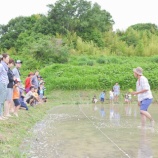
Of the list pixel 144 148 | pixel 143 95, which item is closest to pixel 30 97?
pixel 143 95

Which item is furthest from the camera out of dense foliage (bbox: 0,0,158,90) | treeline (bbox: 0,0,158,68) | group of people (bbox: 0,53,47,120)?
treeline (bbox: 0,0,158,68)

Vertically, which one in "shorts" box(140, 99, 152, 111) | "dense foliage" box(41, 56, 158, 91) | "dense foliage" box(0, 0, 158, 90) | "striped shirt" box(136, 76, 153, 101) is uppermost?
"dense foliage" box(0, 0, 158, 90)

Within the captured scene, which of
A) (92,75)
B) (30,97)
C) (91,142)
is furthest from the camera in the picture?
(92,75)

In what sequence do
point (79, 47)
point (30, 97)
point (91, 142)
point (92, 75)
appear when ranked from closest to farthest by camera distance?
point (91, 142) < point (30, 97) < point (92, 75) < point (79, 47)

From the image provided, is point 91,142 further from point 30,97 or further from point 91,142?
point 30,97

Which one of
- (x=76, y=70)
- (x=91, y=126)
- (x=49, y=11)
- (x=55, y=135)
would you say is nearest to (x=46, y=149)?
(x=55, y=135)

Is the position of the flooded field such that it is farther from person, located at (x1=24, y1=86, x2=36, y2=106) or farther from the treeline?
the treeline

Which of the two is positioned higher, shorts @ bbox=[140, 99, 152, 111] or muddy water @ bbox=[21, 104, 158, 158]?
shorts @ bbox=[140, 99, 152, 111]

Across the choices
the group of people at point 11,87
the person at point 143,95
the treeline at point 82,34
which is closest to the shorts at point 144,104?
the person at point 143,95

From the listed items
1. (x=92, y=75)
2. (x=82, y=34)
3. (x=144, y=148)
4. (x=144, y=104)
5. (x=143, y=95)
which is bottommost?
(x=144, y=148)

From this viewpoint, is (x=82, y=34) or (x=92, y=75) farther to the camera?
(x=82, y=34)

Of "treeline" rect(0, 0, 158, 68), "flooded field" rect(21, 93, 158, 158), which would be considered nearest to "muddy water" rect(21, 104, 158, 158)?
"flooded field" rect(21, 93, 158, 158)

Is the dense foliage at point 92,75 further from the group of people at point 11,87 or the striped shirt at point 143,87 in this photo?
the striped shirt at point 143,87

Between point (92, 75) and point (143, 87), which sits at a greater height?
point (92, 75)
